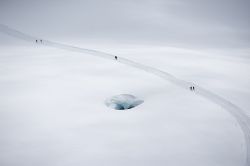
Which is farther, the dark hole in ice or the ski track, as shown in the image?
the dark hole in ice

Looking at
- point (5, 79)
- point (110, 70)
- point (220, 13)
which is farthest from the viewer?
point (220, 13)

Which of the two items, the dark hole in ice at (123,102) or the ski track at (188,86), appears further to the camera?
the dark hole in ice at (123,102)

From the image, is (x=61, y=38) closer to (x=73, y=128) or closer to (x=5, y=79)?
(x=5, y=79)

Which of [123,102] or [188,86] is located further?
[188,86]

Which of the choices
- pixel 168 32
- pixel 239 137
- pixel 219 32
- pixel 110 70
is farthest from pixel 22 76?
pixel 219 32

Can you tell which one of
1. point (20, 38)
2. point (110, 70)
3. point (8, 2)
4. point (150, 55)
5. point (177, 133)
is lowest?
point (177, 133)

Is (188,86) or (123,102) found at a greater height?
(188,86)

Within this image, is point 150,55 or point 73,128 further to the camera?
point 150,55

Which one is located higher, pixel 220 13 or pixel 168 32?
pixel 220 13
